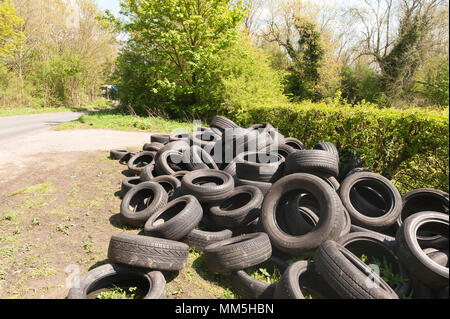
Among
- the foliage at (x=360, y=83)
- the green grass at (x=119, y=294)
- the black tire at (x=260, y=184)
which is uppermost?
the foliage at (x=360, y=83)

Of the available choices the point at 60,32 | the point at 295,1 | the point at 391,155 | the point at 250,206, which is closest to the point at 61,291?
the point at 250,206

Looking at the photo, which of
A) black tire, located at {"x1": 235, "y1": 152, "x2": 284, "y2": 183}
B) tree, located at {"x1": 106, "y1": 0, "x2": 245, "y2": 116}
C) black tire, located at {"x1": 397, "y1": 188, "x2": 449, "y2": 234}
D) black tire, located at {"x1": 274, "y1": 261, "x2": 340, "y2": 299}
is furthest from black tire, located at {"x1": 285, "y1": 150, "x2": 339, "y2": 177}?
tree, located at {"x1": 106, "y1": 0, "x2": 245, "y2": 116}

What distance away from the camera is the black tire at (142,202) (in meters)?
4.82

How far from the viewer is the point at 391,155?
19.5 feet

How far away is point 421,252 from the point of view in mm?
2877

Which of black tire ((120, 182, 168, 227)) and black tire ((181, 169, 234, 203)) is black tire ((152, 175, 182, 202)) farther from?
black tire ((181, 169, 234, 203))

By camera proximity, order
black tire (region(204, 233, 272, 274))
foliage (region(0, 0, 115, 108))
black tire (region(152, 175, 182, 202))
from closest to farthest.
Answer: black tire (region(204, 233, 272, 274)) → black tire (region(152, 175, 182, 202)) → foliage (region(0, 0, 115, 108))

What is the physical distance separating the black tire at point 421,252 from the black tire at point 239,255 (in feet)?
5.36

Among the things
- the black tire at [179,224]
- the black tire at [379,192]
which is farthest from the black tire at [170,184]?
the black tire at [379,192]

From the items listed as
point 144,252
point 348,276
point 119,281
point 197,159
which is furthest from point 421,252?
point 197,159

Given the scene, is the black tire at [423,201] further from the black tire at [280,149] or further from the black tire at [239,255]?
the black tire at [280,149]

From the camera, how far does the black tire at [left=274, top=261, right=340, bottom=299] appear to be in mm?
2709

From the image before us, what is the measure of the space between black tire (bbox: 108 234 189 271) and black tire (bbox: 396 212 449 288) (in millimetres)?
2847
